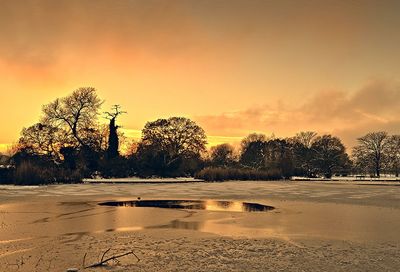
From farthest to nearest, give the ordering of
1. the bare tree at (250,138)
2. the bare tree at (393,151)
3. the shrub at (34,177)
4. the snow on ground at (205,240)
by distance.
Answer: the bare tree at (250,138), the bare tree at (393,151), the shrub at (34,177), the snow on ground at (205,240)

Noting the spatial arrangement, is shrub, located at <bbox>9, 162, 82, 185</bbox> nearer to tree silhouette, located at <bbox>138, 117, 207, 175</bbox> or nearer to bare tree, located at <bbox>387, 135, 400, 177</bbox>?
tree silhouette, located at <bbox>138, 117, 207, 175</bbox>

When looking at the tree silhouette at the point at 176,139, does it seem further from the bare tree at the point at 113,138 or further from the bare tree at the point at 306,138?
the bare tree at the point at 306,138

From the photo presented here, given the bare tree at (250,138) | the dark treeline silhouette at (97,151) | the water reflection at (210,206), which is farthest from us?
the bare tree at (250,138)

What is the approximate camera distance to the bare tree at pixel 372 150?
90312 millimetres

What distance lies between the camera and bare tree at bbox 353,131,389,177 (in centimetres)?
9031

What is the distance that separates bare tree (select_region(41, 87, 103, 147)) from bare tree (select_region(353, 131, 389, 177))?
206 ft

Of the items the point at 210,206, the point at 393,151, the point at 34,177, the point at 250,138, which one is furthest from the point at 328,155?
the point at 210,206

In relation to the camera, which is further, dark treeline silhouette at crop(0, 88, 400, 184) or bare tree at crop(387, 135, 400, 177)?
bare tree at crop(387, 135, 400, 177)

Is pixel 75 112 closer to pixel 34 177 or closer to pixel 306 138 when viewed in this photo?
pixel 34 177

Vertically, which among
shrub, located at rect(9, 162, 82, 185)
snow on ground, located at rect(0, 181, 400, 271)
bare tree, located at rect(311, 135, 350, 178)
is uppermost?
bare tree, located at rect(311, 135, 350, 178)

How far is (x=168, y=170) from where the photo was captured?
58344mm

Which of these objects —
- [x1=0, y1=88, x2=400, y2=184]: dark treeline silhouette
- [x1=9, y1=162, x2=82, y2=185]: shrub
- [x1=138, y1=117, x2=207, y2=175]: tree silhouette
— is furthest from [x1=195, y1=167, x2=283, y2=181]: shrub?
[x1=9, y1=162, x2=82, y2=185]: shrub

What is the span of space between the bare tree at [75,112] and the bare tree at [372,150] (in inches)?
2471

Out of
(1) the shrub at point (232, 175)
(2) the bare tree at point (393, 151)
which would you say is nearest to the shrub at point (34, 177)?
(1) the shrub at point (232, 175)
